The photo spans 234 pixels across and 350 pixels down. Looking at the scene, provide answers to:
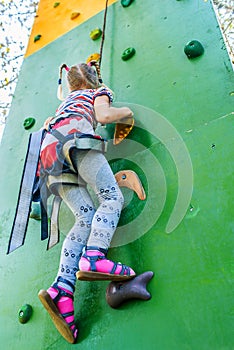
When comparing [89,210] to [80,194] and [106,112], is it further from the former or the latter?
[106,112]

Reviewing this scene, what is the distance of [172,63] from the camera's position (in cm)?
196

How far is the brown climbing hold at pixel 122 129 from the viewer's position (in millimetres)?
1834

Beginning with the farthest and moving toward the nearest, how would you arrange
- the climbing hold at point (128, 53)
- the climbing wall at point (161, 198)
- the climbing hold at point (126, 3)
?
the climbing hold at point (126, 3) → the climbing hold at point (128, 53) → the climbing wall at point (161, 198)

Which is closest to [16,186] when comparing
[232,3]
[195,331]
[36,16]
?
[195,331]

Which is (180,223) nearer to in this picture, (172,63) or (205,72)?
(205,72)

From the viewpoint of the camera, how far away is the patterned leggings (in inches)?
57.3

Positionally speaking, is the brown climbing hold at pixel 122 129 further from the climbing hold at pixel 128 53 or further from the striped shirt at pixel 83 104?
the climbing hold at pixel 128 53

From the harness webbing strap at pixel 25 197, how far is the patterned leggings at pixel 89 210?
13 cm

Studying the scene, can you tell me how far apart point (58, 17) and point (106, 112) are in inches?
66.0

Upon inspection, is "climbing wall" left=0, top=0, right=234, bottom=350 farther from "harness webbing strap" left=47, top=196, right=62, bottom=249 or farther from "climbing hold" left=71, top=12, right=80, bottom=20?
"climbing hold" left=71, top=12, right=80, bottom=20

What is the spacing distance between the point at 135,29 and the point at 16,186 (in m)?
1.13

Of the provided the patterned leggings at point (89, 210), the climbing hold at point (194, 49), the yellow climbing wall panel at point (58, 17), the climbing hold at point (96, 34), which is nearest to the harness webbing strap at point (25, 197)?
the patterned leggings at point (89, 210)

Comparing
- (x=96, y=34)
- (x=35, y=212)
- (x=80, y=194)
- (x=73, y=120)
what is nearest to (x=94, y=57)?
(x=96, y=34)

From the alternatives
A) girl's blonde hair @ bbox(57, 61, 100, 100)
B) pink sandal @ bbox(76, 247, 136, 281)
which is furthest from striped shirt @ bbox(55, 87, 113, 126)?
pink sandal @ bbox(76, 247, 136, 281)
